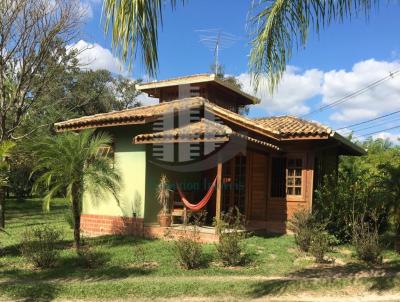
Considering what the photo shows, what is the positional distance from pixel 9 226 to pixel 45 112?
12951mm

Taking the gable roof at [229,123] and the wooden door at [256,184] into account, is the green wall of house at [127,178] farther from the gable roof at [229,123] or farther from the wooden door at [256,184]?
the wooden door at [256,184]

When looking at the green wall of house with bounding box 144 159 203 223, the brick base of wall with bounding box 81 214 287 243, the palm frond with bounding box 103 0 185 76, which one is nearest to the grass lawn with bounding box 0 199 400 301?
the brick base of wall with bounding box 81 214 287 243

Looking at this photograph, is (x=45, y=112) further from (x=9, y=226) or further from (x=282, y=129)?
(x=282, y=129)

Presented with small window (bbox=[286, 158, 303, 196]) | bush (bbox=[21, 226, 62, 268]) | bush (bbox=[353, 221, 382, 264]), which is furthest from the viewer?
small window (bbox=[286, 158, 303, 196])

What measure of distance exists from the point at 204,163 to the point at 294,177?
2.84m

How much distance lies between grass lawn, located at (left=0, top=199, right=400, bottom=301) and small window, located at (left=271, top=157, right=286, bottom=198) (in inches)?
136

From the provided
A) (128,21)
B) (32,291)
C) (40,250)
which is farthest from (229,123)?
(128,21)

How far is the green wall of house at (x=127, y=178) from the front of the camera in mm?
12500

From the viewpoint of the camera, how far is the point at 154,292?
23.2ft

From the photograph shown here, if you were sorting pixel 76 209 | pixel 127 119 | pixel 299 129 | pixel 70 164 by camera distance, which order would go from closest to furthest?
1. pixel 70 164
2. pixel 76 209
3. pixel 127 119
4. pixel 299 129

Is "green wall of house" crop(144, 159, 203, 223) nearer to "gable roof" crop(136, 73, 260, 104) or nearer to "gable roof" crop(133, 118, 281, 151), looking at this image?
"gable roof" crop(133, 118, 281, 151)

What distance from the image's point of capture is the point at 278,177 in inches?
551

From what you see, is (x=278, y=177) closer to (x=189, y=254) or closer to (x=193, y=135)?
(x=193, y=135)

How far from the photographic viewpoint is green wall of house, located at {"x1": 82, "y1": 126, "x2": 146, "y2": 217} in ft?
41.0
